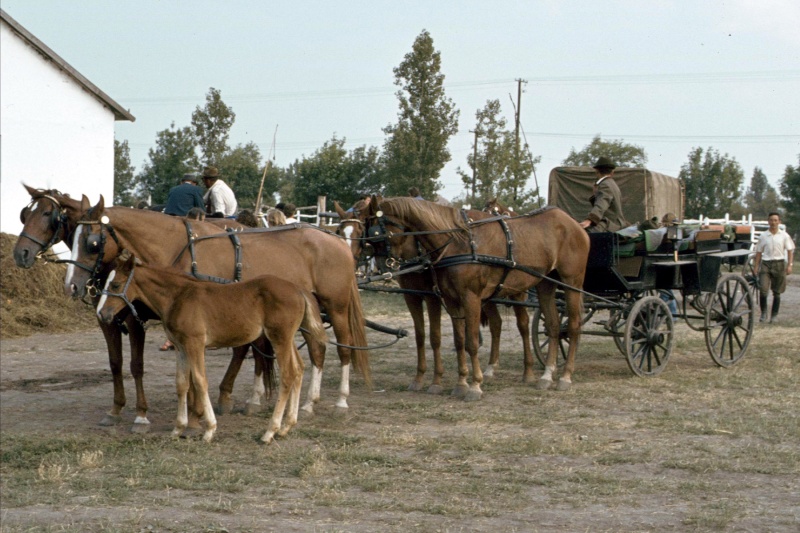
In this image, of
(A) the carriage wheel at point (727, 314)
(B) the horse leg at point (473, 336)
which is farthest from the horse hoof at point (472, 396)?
(A) the carriage wheel at point (727, 314)

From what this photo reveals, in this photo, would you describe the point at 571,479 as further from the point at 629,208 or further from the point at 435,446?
the point at 629,208

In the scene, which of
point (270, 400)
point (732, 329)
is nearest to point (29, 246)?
point (270, 400)

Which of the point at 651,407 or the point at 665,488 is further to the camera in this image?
the point at 651,407

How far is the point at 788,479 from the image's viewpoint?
20.6 ft

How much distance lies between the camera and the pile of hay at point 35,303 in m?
15.9

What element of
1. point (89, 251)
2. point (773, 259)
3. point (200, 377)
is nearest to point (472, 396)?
point (200, 377)

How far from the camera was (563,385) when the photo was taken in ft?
33.3

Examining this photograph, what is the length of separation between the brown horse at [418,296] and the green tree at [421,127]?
71.9 feet

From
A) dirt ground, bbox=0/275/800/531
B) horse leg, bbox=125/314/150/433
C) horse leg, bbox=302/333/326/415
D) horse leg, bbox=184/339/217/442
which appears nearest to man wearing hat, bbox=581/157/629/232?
dirt ground, bbox=0/275/800/531

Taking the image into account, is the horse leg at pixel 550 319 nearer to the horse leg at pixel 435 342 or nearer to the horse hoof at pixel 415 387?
the horse leg at pixel 435 342

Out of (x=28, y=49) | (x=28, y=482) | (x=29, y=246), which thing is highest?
(x=28, y=49)

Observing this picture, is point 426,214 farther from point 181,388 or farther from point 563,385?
point 181,388

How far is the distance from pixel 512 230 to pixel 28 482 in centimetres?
563

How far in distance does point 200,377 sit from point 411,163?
2611 centimetres
